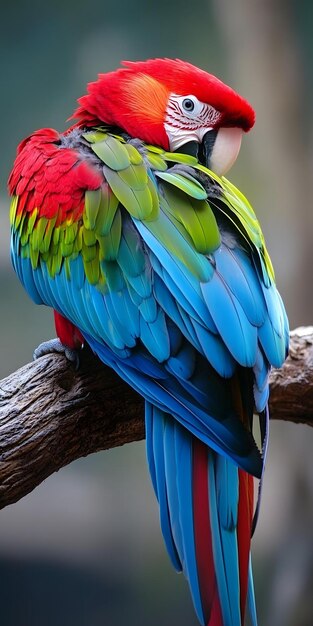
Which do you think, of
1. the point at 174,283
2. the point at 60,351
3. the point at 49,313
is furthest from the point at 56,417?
the point at 49,313

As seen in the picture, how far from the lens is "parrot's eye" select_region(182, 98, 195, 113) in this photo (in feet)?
3.49

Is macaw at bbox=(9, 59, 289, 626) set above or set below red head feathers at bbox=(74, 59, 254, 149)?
below

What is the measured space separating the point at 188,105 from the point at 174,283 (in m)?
0.35

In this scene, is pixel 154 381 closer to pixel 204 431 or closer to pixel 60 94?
pixel 204 431

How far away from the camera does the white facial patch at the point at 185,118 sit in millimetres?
1062

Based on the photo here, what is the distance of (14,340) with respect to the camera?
176 centimetres

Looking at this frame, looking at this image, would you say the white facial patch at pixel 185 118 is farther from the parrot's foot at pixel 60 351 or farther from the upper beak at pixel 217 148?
the parrot's foot at pixel 60 351

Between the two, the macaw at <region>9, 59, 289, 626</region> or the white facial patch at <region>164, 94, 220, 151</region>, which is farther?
the white facial patch at <region>164, 94, 220, 151</region>

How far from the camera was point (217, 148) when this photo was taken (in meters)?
1.10

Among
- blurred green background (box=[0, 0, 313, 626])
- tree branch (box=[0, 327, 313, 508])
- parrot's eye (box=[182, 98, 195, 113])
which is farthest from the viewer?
blurred green background (box=[0, 0, 313, 626])

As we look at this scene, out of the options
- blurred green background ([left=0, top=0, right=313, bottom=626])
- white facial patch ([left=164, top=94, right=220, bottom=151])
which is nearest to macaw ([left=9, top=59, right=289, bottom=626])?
white facial patch ([left=164, top=94, right=220, bottom=151])

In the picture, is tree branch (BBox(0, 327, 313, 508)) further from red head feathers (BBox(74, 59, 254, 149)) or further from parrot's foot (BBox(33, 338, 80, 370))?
red head feathers (BBox(74, 59, 254, 149))

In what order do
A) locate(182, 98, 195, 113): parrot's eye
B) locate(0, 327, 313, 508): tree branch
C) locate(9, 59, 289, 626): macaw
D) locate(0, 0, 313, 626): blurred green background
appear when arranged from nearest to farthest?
1. locate(9, 59, 289, 626): macaw
2. locate(0, 327, 313, 508): tree branch
3. locate(182, 98, 195, 113): parrot's eye
4. locate(0, 0, 313, 626): blurred green background

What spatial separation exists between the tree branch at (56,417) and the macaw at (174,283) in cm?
6
